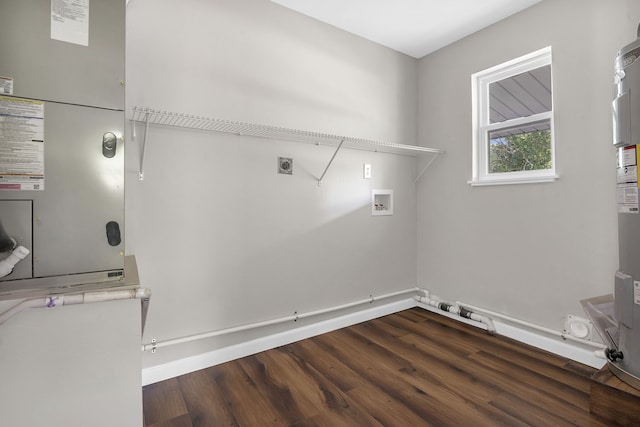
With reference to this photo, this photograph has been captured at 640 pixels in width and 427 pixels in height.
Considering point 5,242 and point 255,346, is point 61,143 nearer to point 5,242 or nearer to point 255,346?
point 5,242

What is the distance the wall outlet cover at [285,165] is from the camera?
88.8 inches

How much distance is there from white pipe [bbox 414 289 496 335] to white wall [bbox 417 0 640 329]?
95mm

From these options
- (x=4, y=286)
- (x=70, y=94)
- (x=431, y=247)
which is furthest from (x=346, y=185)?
(x=4, y=286)

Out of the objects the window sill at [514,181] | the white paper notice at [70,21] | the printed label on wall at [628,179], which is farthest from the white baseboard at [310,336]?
the white paper notice at [70,21]

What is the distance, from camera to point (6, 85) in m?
0.85

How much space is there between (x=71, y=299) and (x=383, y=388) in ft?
5.17

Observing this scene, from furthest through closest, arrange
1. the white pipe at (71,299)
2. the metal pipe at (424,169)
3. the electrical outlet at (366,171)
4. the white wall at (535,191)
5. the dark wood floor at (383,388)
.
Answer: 1. the metal pipe at (424,169)
2. the electrical outlet at (366,171)
3. the white wall at (535,191)
4. the dark wood floor at (383,388)
5. the white pipe at (71,299)

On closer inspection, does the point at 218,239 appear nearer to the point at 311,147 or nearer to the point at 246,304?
the point at 246,304

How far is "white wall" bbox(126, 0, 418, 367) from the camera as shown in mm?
1811

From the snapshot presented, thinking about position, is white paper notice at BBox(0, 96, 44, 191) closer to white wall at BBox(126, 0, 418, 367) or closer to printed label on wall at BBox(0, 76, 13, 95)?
printed label on wall at BBox(0, 76, 13, 95)

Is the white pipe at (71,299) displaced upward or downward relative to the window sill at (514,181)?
downward

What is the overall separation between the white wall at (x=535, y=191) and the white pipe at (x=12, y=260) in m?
2.75

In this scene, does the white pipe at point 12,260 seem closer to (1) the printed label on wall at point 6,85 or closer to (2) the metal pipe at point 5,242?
(2) the metal pipe at point 5,242

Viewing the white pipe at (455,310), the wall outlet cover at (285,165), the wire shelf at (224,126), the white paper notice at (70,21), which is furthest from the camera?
the white pipe at (455,310)
